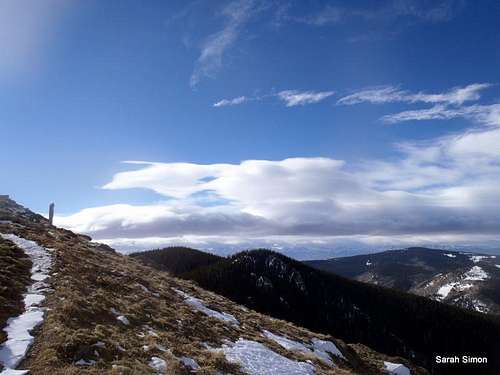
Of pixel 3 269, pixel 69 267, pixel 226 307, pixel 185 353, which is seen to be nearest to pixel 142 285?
pixel 69 267

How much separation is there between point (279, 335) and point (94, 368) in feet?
71.8

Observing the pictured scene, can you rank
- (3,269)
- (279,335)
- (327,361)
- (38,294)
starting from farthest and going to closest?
(279,335)
(327,361)
(3,269)
(38,294)

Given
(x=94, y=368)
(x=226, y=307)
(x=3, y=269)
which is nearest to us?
(x=94, y=368)

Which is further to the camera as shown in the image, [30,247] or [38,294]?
[30,247]

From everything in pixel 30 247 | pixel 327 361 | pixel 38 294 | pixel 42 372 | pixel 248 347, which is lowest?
pixel 327 361

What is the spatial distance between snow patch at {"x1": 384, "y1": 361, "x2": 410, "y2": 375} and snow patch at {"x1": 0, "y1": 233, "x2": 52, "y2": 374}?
3076 centimetres

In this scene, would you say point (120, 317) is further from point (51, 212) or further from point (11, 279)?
point (51, 212)

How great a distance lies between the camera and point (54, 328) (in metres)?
20.2

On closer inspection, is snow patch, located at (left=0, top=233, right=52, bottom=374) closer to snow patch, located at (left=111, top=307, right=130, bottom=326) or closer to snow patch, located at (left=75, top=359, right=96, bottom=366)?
snow patch, located at (left=75, top=359, right=96, bottom=366)

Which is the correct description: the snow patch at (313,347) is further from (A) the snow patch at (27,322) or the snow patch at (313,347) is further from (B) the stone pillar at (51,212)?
(B) the stone pillar at (51,212)

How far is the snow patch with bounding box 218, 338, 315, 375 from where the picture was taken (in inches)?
945

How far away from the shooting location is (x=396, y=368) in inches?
1553

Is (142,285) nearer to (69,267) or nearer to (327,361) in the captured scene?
(69,267)

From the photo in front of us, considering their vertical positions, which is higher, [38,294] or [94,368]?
[38,294]
